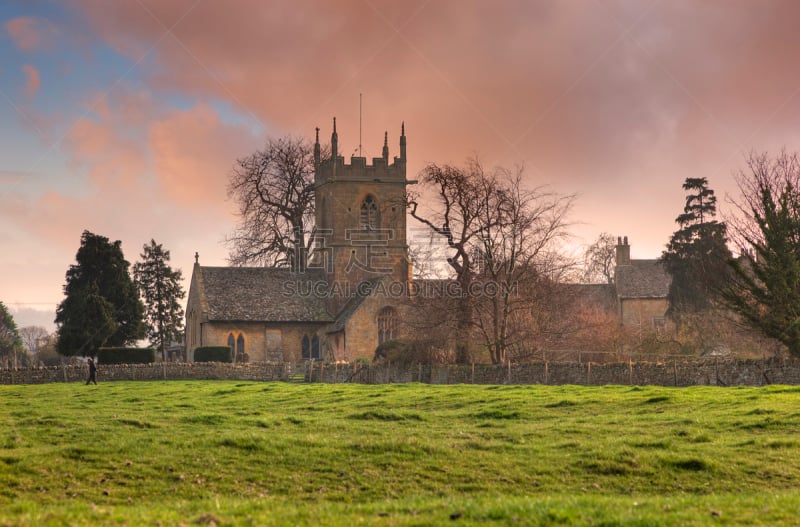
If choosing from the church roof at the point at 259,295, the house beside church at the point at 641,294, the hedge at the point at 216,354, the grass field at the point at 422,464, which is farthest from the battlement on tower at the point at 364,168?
the grass field at the point at 422,464

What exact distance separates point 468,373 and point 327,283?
3214 cm

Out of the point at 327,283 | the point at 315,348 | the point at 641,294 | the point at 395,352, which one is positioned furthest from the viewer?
the point at 641,294

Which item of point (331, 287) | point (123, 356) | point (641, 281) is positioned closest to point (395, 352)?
point (123, 356)

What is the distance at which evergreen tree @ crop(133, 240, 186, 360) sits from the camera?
83688 mm

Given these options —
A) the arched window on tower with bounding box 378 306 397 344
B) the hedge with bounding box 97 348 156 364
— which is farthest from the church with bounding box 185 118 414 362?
the hedge with bounding box 97 348 156 364

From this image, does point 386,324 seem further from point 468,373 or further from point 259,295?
point 468,373

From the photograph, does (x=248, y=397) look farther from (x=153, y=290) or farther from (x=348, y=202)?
(x=153, y=290)

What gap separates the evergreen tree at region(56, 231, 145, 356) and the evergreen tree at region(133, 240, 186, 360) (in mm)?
8528

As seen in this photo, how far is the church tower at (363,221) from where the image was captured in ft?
247

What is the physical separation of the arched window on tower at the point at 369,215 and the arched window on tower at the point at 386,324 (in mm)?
8728

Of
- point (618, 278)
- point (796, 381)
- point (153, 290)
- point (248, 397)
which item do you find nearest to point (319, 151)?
point (153, 290)

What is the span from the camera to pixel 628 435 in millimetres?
21547

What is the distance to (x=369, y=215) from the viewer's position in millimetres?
76000

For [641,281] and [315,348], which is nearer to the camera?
[315,348]
